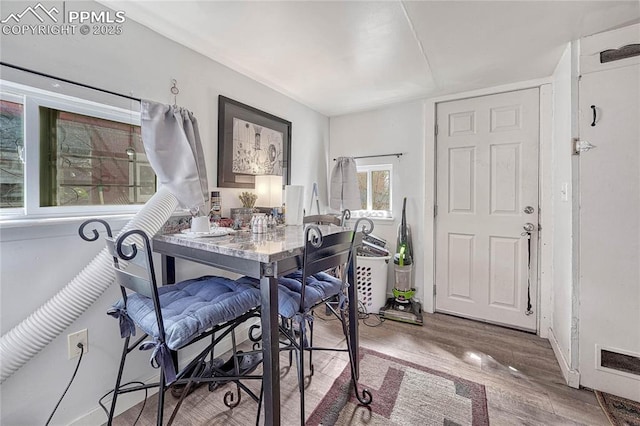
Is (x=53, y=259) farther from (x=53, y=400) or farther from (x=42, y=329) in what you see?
(x=53, y=400)

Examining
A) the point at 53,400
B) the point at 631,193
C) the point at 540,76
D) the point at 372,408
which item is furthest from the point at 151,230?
the point at 540,76

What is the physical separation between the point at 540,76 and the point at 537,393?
7.71ft

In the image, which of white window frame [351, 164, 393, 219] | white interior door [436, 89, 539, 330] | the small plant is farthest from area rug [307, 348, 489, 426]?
white window frame [351, 164, 393, 219]

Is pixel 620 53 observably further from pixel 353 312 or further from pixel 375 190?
pixel 353 312

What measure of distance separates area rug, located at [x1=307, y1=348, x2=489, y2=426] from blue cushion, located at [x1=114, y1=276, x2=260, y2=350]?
795 mm

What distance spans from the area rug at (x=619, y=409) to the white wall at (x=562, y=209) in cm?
21

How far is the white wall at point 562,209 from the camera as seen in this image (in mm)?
1788

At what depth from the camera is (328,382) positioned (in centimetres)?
170

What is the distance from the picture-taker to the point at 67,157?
1.35 meters

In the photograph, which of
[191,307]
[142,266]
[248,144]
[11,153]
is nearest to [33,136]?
[11,153]

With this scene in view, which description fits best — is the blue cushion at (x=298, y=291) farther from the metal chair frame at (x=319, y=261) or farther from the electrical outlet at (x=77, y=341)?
the electrical outlet at (x=77, y=341)

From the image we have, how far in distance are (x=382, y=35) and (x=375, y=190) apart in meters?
1.67

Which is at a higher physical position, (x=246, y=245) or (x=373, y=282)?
(x=246, y=245)

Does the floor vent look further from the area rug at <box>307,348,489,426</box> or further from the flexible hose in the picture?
the flexible hose
